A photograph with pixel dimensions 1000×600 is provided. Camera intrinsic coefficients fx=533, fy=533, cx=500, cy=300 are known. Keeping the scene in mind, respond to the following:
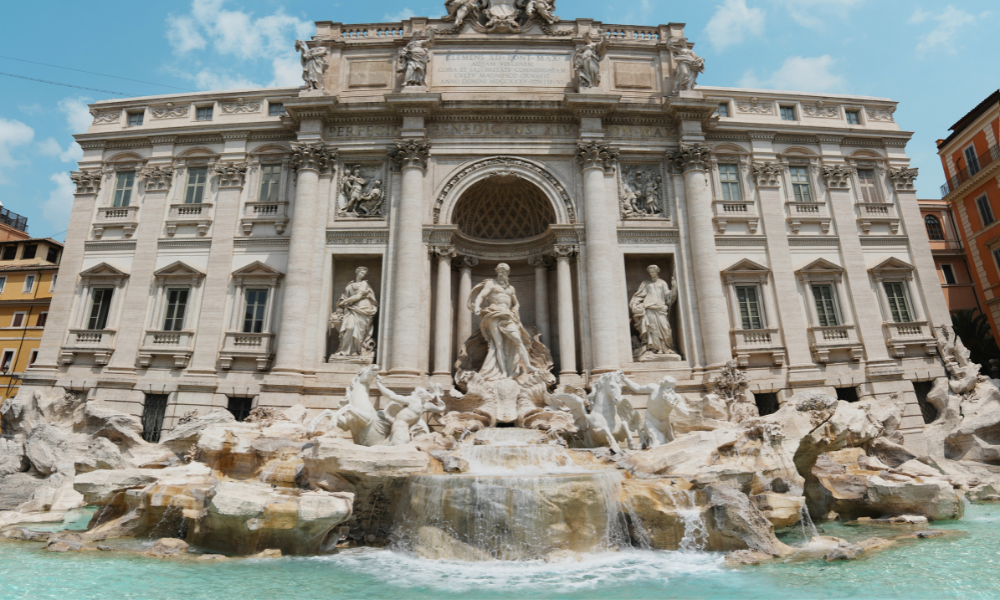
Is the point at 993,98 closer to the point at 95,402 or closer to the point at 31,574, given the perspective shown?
the point at 31,574

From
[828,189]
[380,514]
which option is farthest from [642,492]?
[828,189]

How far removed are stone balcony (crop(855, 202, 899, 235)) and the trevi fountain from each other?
0.16 meters

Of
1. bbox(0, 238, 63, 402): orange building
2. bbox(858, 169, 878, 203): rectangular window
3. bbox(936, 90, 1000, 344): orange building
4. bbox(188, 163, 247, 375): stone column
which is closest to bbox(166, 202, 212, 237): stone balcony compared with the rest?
bbox(188, 163, 247, 375): stone column

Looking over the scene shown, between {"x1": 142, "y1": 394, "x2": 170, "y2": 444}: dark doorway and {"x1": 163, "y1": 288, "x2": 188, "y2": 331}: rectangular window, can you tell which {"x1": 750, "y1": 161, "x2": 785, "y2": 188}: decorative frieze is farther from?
{"x1": 142, "y1": 394, "x2": 170, "y2": 444}: dark doorway

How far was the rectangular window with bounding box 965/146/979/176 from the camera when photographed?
2691 centimetres

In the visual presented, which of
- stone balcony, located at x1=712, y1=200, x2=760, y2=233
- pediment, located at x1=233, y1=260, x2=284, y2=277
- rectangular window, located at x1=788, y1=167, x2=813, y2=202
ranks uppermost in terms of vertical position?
rectangular window, located at x1=788, y1=167, x2=813, y2=202

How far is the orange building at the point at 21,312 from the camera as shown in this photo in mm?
27703

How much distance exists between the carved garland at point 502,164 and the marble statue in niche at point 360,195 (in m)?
2.25

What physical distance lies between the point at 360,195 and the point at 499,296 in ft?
22.4

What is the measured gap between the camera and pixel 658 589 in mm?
8055

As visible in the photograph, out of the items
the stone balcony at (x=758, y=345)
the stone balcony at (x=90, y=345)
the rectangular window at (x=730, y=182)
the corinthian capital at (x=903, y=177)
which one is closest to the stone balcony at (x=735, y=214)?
the rectangular window at (x=730, y=182)

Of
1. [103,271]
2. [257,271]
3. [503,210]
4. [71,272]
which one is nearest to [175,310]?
[103,271]

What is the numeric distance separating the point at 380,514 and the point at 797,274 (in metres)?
17.3

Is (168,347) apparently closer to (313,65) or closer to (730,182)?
(313,65)
